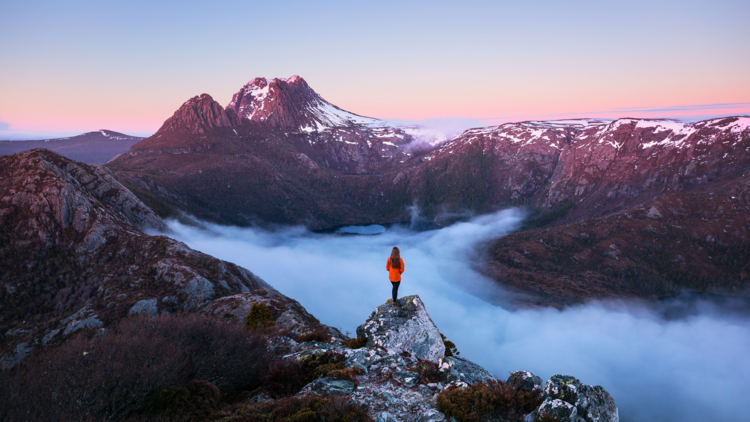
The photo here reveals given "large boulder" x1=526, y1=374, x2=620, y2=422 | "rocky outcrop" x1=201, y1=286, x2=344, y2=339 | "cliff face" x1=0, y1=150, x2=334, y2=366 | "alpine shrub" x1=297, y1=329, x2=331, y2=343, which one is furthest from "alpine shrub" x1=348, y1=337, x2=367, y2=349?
"cliff face" x1=0, y1=150, x2=334, y2=366

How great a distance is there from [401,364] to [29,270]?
115919 mm

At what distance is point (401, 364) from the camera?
65.7 feet

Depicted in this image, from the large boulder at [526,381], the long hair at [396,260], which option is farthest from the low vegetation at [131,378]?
the large boulder at [526,381]

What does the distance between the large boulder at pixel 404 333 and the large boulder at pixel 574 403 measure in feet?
31.7

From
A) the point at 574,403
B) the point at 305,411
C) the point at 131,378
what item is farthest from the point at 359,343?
the point at 574,403

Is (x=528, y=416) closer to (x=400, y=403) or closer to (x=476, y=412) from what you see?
(x=476, y=412)

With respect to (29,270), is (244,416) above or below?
above

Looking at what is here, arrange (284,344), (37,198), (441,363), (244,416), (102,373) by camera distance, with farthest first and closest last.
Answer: (37,198) → (284,344) → (441,363) → (102,373) → (244,416)

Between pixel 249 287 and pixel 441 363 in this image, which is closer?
pixel 441 363

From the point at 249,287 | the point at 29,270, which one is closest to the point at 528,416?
the point at 249,287

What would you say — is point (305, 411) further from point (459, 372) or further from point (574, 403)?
point (574, 403)

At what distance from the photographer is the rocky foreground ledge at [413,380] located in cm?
1416

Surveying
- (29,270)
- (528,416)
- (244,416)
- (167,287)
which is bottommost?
(167,287)

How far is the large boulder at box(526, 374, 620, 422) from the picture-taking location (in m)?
13.4
